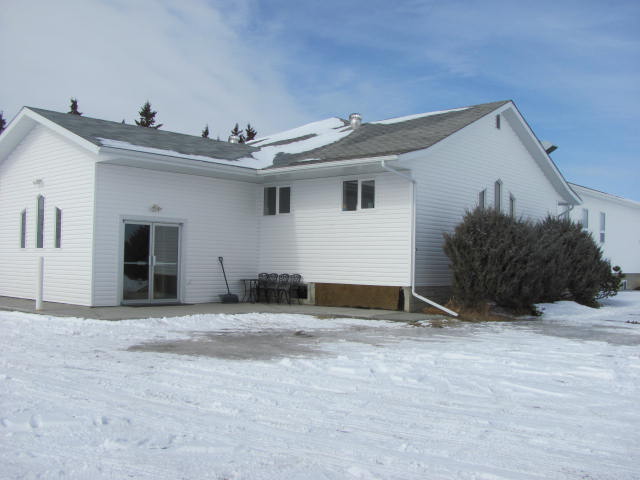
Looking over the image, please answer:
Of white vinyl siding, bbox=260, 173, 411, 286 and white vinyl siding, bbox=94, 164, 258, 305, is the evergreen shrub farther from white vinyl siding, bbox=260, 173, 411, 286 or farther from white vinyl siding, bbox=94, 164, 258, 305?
white vinyl siding, bbox=94, 164, 258, 305

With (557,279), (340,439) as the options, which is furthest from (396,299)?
(340,439)

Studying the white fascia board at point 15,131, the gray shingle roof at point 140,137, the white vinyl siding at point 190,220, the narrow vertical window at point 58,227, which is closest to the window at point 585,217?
the gray shingle roof at point 140,137

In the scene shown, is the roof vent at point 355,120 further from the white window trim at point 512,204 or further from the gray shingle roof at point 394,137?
the white window trim at point 512,204

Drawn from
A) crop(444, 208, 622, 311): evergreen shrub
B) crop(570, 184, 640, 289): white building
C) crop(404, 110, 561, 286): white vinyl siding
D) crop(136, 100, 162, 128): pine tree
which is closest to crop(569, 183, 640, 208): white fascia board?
crop(570, 184, 640, 289): white building

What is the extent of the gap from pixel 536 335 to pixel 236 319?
584cm

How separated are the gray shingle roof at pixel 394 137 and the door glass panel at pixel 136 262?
3.89 m

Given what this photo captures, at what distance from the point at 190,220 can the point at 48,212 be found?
3608 mm

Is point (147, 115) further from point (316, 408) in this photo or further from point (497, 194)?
point (316, 408)

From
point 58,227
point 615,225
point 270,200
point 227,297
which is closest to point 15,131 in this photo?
point 58,227

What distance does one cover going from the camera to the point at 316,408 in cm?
583

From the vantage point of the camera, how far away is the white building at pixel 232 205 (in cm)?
1522

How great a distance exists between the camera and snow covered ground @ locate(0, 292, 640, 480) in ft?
14.2

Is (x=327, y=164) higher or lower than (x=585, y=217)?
higher

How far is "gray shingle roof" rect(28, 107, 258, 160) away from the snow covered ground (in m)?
6.46
